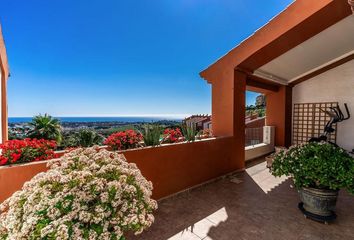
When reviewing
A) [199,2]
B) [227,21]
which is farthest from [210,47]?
[199,2]

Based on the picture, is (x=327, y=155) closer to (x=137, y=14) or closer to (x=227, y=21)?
(x=227, y=21)

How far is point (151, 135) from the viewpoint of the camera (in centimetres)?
324

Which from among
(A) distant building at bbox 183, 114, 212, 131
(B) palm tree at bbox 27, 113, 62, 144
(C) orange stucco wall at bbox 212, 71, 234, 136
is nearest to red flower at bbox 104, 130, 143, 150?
(A) distant building at bbox 183, 114, 212, 131

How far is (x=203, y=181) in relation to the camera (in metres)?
4.03

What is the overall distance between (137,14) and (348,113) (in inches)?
327

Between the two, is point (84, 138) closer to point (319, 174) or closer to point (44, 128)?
point (319, 174)

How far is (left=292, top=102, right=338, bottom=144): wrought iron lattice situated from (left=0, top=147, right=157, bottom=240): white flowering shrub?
25.3 ft

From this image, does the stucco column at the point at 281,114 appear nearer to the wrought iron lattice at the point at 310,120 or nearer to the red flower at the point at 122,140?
the wrought iron lattice at the point at 310,120

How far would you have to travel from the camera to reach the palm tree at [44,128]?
27.8ft

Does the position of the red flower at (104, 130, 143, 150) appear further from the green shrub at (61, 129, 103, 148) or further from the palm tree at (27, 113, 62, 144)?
the palm tree at (27, 113, 62, 144)

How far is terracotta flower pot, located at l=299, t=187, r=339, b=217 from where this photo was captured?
239 cm

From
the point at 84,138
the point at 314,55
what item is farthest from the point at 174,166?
the point at 314,55

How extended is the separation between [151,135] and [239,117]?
286 cm

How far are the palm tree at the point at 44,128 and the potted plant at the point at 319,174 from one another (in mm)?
9938
